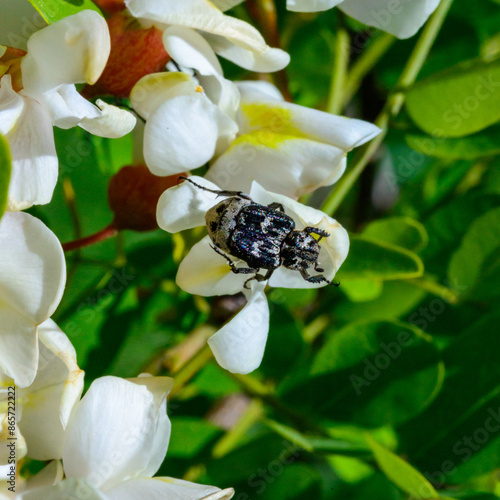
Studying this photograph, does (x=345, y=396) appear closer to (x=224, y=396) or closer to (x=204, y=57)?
(x=224, y=396)

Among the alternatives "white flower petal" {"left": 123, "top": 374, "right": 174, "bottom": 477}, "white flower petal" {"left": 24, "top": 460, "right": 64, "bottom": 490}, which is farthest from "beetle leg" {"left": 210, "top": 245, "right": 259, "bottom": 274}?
"white flower petal" {"left": 24, "top": 460, "right": 64, "bottom": 490}

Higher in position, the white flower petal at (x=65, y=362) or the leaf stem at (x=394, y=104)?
the leaf stem at (x=394, y=104)

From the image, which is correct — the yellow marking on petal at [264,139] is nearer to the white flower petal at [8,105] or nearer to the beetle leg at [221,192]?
the beetle leg at [221,192]

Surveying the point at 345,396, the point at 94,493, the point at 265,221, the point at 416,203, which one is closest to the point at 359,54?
the point at 416,203

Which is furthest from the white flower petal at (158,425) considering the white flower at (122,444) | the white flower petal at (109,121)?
the white flower petal at (109,121)

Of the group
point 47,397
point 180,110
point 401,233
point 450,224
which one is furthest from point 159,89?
point 450,224

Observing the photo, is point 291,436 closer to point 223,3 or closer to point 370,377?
point 370,377
